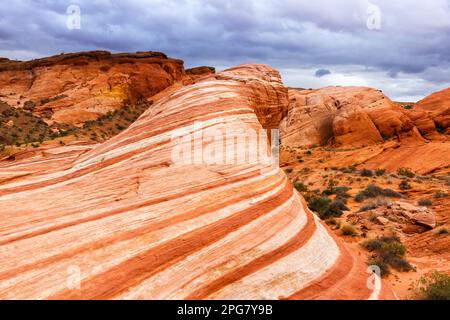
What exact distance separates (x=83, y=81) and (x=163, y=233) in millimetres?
40363

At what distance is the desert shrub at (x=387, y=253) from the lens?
362 inches

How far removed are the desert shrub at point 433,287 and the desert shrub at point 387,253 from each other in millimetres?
710

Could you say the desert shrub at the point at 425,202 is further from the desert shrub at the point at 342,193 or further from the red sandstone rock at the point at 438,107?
the red sandstone rock at the point at 438,107

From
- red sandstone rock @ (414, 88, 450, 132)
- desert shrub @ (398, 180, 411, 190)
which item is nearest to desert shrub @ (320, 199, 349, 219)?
desert shrub @ (398, 180, 411, 190)

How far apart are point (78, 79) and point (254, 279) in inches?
1650

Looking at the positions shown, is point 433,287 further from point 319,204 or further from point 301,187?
point 301,187

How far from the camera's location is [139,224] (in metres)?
4.59

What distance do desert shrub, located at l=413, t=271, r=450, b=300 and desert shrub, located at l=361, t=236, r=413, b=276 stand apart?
0.71 metres

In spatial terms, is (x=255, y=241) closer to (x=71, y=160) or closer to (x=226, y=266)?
(x=226, y=266)

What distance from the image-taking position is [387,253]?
9.74m

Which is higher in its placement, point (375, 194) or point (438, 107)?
point (438, 107)

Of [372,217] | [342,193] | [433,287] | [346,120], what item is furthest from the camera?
[346,120]

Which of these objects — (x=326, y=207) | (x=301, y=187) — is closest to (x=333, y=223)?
(x=326, y=207)
